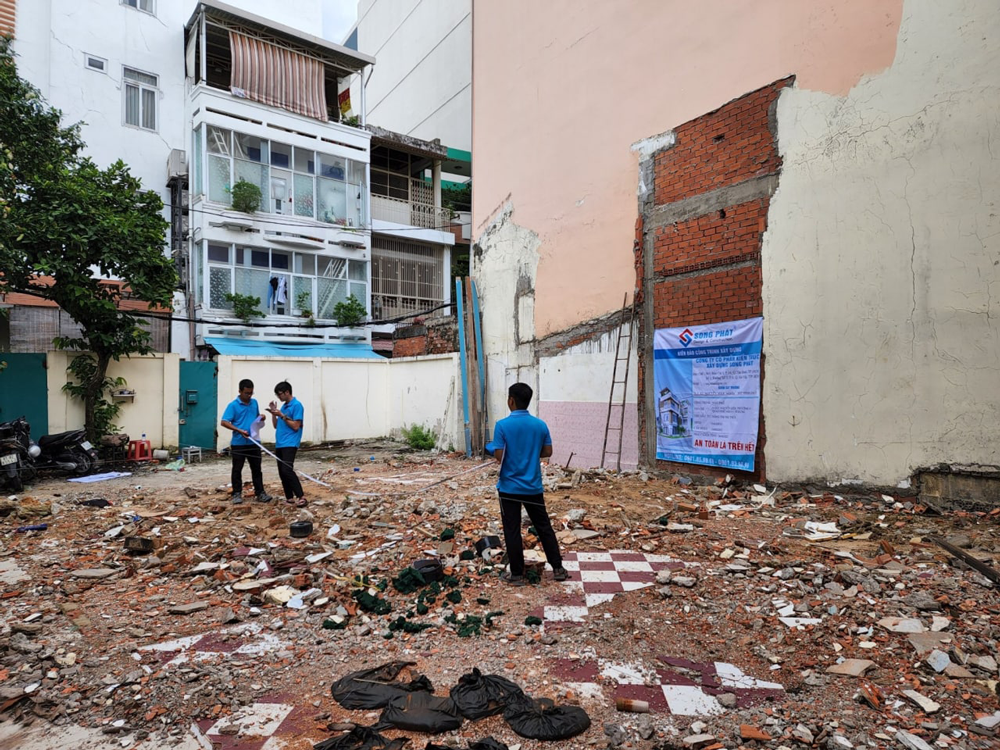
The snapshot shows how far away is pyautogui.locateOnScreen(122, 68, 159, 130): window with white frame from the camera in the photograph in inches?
638

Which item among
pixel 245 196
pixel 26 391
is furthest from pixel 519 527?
pixel 245 196

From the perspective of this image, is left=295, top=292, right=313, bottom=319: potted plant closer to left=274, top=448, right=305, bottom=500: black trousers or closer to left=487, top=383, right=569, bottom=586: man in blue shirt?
left=274, top=448, right=305, bottom=500: black trousers

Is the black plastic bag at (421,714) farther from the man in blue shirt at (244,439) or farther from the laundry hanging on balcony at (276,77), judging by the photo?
the laundry hanging on balcony at (276,77)

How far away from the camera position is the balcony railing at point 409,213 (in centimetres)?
1961

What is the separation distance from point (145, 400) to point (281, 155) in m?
8.82

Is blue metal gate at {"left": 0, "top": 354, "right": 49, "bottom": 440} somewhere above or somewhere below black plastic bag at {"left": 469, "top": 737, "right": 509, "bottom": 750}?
above

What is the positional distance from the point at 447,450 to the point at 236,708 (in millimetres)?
9139

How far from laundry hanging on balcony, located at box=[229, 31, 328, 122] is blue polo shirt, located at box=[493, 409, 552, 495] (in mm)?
16060

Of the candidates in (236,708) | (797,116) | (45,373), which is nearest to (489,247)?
(797,116)

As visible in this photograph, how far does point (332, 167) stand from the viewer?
18000 millimetres

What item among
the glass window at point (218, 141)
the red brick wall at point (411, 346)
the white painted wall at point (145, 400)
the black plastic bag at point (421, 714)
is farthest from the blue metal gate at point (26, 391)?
the black plastic bag at point (421, 714)

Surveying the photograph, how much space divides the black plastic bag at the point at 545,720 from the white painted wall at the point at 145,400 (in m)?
11.2

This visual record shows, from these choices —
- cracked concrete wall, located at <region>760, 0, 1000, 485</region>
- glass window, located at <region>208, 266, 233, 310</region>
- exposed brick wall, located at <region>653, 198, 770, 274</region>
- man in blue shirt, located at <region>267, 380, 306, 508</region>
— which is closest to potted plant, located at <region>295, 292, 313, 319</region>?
glass window, located at <region>208, 266, 233, 310</region>

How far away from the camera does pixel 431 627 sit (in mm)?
3678
